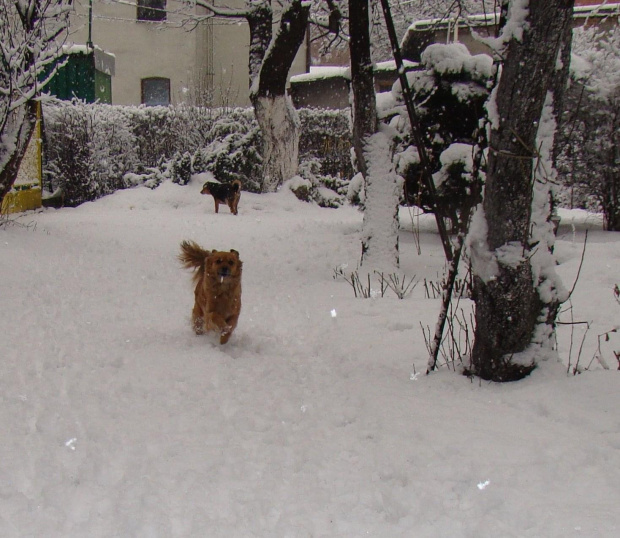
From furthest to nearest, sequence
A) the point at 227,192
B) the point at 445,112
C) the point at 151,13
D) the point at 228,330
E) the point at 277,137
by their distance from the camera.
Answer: the point at 151,13 < the point at 277,137 < the point at 227,192 < the point at 445,112 < the point at 228,330

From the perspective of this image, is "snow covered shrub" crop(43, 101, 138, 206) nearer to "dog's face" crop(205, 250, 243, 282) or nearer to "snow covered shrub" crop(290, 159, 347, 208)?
"snow covered shrub" crop(290, 159, 347, 208)

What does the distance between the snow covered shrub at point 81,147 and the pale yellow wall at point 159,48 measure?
404 inches

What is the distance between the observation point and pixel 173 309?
22.5 ft

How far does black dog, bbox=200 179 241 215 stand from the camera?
1505 cm

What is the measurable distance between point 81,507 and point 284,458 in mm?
979

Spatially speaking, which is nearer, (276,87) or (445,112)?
(445,112)

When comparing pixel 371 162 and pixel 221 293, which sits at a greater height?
pixel 371 162

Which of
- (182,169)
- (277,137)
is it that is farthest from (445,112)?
(182,169)

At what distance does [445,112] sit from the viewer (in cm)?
1028

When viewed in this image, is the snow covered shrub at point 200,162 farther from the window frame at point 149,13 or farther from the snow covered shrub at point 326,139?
the window frame at point 149,13

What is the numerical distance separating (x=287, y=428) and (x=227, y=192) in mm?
12031

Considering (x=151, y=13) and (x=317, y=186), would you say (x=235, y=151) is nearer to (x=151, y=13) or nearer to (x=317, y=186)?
(x=317, y=186)

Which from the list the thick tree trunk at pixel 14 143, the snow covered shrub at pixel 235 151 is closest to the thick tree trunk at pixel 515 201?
the thick tree trunk at pixel 14 143

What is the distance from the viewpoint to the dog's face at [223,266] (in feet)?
17.4
